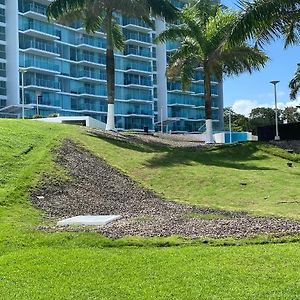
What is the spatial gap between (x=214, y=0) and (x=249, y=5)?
21.0 m

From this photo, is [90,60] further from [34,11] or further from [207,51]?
[207,51]

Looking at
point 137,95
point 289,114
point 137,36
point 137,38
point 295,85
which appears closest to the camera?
point 295,85

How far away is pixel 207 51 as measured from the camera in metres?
31.2

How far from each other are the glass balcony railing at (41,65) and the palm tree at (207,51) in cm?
4089

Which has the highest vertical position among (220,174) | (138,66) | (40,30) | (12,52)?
(40,30)

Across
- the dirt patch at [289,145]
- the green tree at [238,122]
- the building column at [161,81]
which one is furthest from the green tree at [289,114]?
the dirt patch at [289,145]

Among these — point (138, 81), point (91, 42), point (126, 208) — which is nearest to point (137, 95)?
point (138, 81)

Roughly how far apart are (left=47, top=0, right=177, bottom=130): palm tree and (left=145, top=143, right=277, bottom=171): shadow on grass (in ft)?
23.2

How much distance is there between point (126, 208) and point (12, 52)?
201 feet

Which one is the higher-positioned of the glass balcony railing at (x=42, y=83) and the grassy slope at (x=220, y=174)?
Result: the glass balcony railing at (x=42, y=83)

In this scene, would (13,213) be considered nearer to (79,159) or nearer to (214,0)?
(79,159)

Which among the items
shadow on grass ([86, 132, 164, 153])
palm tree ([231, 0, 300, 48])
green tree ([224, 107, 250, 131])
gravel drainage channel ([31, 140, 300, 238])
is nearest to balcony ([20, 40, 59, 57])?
green tree ([224, 107, 250, 131])

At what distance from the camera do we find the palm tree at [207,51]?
30844mm

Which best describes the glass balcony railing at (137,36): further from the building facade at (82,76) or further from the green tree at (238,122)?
the green tree at (238,122)
